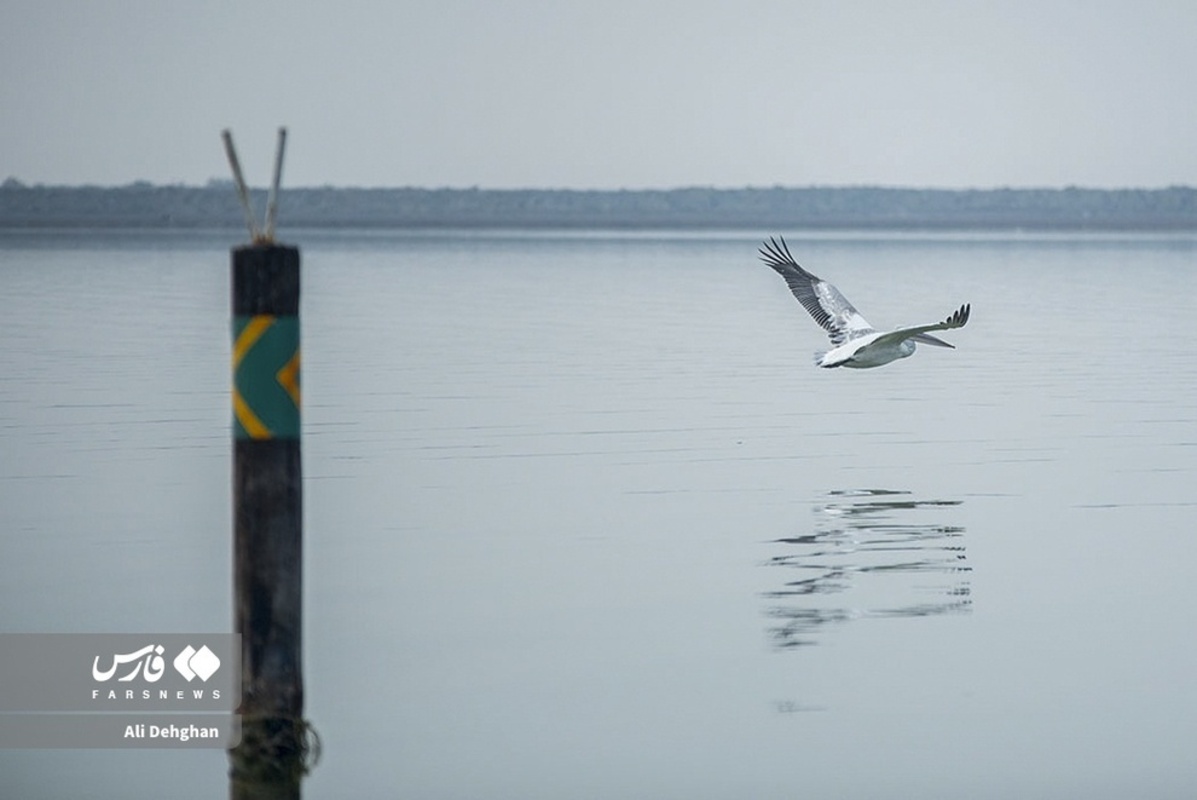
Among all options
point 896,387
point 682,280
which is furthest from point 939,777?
point 682,280

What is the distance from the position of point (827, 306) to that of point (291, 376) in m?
11.5

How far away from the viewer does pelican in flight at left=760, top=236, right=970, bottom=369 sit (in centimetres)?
1477

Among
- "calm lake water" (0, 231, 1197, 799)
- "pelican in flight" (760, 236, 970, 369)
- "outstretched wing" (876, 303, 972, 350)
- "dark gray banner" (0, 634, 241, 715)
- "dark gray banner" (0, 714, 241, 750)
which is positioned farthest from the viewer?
"pelican in flight" (760, 236, 970, 369)

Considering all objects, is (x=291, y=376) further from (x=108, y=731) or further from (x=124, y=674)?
(x=108, y=731)

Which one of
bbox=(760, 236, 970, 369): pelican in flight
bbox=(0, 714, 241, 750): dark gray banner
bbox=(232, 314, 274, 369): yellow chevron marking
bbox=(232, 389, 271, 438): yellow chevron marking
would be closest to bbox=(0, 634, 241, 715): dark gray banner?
bbox=(0, 714, 241, 750): dark gray banner

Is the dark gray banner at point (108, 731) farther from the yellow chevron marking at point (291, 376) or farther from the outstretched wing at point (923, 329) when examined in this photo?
the outstretched wing at point (923, 329)

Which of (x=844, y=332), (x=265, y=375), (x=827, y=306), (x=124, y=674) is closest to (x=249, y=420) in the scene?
(x=265, y=375)

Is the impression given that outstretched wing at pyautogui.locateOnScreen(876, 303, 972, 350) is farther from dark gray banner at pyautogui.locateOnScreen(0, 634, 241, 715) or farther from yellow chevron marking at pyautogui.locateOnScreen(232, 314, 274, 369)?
yellow chevron marking at pyautogui.locateOnScreen(232, 314, 274, 369)

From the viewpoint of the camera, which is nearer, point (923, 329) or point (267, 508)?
point (267, 508)

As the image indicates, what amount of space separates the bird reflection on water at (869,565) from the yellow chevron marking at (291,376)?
131 inches

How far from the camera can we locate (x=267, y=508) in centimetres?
539

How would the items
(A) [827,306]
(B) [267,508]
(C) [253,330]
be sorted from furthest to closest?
(A) [827,306] → (B) [267,508] → (C) [253,330]

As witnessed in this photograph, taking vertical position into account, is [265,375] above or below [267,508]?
above

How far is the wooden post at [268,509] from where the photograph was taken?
5.23 meters
